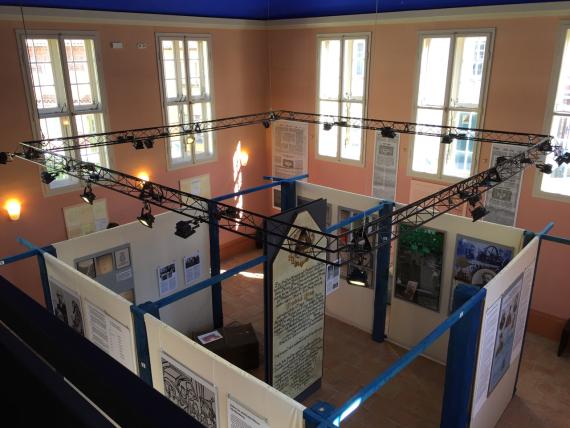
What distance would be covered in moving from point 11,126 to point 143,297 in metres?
3.64

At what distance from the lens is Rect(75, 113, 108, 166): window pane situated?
9105 millimetres

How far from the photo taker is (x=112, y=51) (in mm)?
9117

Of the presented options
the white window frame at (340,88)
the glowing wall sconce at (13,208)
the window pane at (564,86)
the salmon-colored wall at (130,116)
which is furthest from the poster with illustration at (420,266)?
the glowing wall sconce at (13,208)

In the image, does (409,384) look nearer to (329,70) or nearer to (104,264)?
(104,264)

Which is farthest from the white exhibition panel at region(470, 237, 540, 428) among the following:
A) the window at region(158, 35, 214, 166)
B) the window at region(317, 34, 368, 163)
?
the window at region(158, 35, 214, 166)

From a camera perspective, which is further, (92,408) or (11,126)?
(11,126)

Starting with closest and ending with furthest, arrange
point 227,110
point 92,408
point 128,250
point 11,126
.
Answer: point 92,408 → point 128,250 → point 11,126 → point 227,110

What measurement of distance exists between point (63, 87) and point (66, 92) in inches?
4.7

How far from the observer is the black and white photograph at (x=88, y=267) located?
638 cm

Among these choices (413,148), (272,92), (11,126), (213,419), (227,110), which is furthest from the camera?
(272,92)

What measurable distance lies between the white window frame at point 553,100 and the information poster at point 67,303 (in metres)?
7.34

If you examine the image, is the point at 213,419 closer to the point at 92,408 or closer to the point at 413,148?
the point at 92,408

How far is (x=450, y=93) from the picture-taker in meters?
9.12

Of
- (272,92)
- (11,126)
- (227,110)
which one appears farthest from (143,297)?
(272,92)
